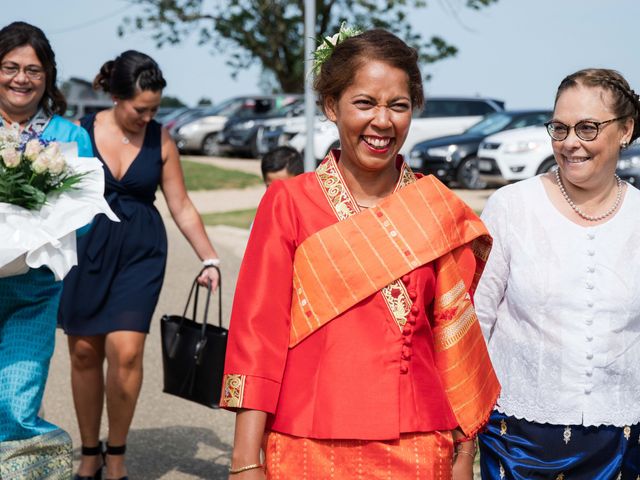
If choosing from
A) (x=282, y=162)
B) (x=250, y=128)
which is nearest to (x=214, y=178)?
(x=250, y=128)

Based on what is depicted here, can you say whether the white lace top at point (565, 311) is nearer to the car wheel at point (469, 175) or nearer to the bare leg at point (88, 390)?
the bare leg at point (88, 390)

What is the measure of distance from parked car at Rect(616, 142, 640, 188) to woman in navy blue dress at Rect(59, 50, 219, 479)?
8037mm

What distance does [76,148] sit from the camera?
4594 millimetres

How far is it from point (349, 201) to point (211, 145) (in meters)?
26.9

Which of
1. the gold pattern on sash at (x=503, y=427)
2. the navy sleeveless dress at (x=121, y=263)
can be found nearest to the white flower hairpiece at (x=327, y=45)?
the gold pattern on sash at (x=503, y=427)

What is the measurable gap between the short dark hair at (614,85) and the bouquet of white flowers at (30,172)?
6.24ft

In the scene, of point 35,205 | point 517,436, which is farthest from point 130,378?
point 517,436

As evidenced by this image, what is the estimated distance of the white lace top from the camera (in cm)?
354

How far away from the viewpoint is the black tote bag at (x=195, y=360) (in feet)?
17.2

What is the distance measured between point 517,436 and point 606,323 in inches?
18.2

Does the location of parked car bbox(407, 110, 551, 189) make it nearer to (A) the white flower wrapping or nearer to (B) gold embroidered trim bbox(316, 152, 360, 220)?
(A) the white flower wrapping

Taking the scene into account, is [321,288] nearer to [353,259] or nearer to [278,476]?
[353,259]

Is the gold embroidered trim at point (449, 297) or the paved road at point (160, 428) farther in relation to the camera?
the paved road at point (160, 428)

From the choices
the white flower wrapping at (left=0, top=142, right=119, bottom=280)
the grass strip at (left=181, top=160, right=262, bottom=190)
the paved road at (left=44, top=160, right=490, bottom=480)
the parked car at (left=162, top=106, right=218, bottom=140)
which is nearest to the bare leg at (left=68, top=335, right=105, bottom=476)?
the paved road at (left=44, top=160, right=490, bottom=480)
